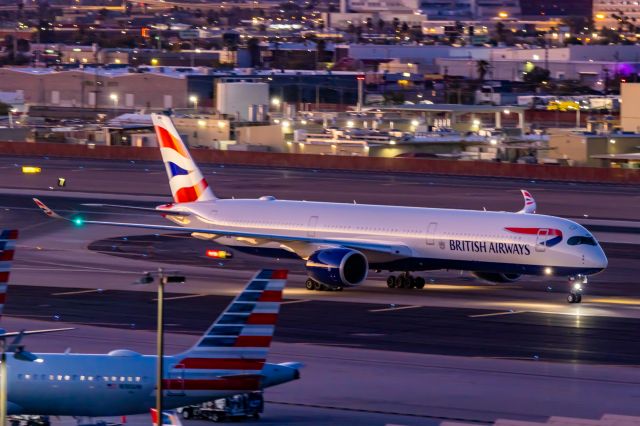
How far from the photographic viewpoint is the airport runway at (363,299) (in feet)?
159

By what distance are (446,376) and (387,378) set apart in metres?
1.68

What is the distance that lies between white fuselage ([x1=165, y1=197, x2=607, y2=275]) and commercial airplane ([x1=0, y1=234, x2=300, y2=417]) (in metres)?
24.3

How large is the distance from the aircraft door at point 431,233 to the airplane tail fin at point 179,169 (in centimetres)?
1154

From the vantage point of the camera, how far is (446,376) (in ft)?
141

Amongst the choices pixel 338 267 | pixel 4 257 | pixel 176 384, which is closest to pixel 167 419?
pixel 176 384

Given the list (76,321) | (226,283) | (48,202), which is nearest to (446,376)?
(76,321)

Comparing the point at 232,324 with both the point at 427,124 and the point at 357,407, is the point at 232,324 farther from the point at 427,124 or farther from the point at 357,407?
the point at 427,124

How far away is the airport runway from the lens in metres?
48.4

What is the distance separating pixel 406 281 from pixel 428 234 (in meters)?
2.52

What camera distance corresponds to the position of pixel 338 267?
58.7 meters

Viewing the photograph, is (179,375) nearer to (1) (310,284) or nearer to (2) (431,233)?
(1) (310,284)

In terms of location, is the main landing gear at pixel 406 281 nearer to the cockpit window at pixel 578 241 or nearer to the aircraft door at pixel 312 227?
the aircraft door at pixel 312 227

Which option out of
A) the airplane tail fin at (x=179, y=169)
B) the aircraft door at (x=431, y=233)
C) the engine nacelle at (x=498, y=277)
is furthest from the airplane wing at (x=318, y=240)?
the airplane tail fin at (x=179, y=169)

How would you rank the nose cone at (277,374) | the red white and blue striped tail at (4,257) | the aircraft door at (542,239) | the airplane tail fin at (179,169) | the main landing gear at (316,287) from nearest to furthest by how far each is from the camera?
the nose cone at (277,374) < the red white and blue striped tail at (4,257) < the aircraft door at (542,239) < the main landing gear at (316,287) < the airplane tail fin at (179,169)
